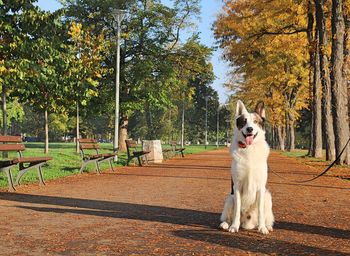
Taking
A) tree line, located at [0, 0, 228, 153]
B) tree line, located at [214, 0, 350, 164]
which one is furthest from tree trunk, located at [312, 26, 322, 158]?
tree line, located at [0, 0, 228, 153]

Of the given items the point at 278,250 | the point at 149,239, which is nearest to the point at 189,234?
the point at 149,239

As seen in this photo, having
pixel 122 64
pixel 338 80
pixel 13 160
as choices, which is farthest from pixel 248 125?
pixel 122 64

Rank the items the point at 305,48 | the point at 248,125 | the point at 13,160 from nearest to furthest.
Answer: the point at 248,125 → the point at 13,160 → the point at 305,48

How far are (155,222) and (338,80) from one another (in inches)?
564

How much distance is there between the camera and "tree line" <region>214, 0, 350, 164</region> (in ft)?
61.9

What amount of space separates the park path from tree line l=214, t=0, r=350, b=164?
8535mm

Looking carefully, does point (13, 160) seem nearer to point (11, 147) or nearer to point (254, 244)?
point (11, 147)

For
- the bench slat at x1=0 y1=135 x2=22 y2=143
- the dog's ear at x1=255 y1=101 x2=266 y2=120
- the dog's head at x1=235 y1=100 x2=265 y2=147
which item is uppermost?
the dog's ear at x1=255 y1=101 x2=266 y2=120

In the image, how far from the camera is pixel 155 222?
272 inches

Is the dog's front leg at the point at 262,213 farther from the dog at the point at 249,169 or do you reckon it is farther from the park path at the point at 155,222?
the park path at the point at 155,222

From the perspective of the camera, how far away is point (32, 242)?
17.9ft

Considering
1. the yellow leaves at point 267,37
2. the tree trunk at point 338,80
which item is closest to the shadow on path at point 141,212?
the tree trunk at point 338,80

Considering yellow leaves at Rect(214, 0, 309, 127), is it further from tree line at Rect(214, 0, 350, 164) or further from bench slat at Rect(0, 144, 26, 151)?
bench slat at Rect(0, 144, 26, 151)

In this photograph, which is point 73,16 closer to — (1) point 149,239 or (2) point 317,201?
(2) point 317,201
